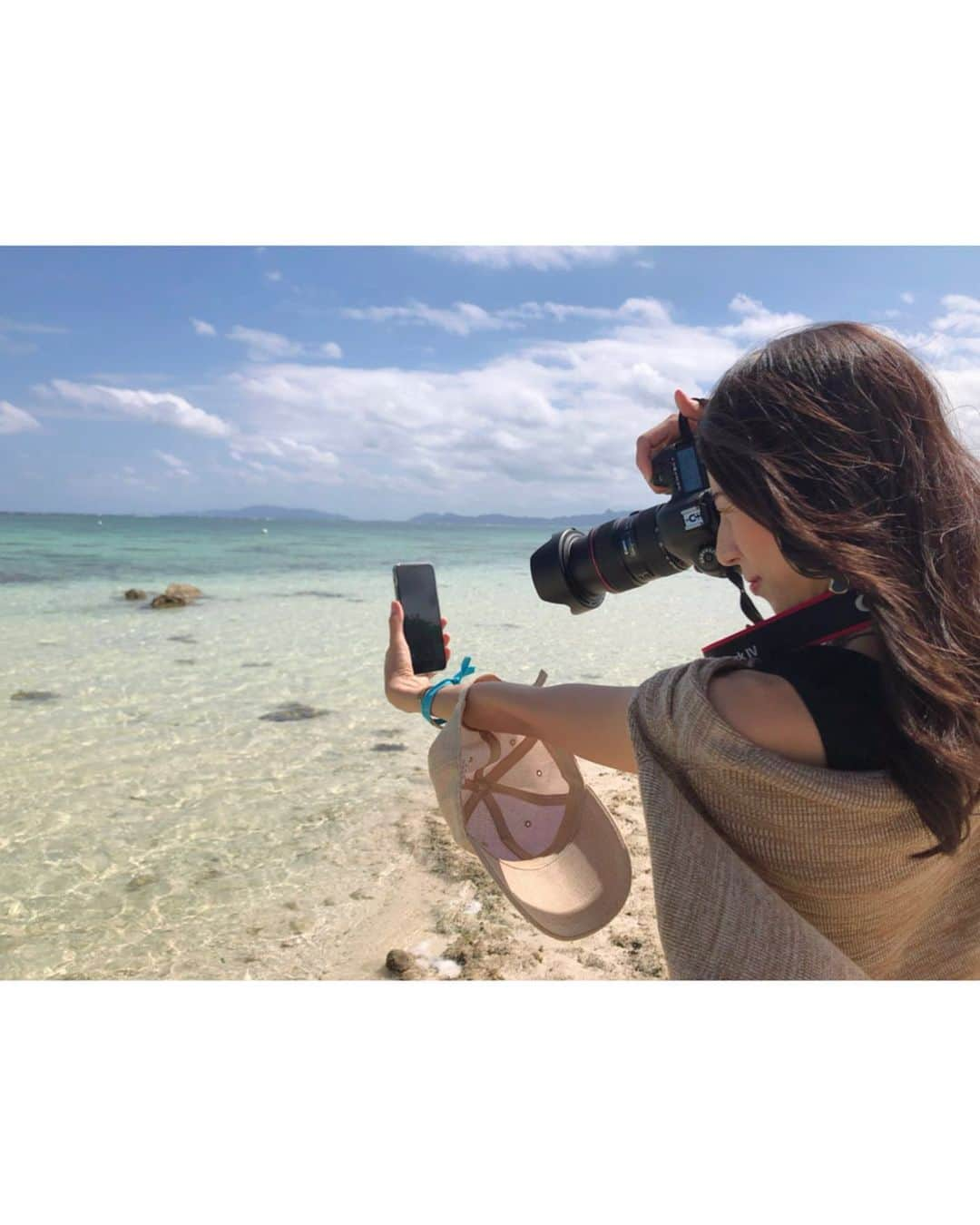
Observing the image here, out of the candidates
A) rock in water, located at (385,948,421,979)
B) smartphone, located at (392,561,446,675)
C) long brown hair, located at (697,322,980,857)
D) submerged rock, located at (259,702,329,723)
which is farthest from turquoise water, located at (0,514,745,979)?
long brown hair, located at (697,322,980,857)

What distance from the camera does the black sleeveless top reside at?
44.6 inches

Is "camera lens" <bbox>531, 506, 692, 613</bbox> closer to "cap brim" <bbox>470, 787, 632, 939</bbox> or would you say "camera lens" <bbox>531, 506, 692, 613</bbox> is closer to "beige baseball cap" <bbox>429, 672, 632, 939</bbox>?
"beige baseball cap" <bbox>429, 672, 632, 939</bbox>

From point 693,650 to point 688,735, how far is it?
24.6ft

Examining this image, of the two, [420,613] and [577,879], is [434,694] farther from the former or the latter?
[577,879]

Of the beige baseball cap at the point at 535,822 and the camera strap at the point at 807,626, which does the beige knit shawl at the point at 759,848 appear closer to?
the camera strap at the point at 807,626

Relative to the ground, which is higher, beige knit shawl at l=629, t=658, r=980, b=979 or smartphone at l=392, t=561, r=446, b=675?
smartphone at l=392, t=561, r=446, b=675

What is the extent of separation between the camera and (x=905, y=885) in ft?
4.19

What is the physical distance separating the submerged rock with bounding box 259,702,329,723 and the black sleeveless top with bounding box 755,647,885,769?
16.8 feet

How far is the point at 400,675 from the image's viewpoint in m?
1.82

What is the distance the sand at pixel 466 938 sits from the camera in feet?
9.28

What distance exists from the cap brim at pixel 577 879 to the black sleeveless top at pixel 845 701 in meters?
0.61

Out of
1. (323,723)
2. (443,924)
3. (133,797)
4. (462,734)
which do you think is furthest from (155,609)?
(462,734)

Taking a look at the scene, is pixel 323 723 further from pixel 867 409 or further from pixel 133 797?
pixel 867 409

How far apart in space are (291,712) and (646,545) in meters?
4.80
